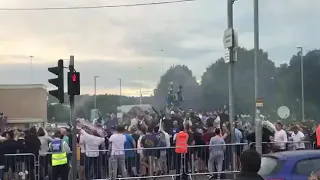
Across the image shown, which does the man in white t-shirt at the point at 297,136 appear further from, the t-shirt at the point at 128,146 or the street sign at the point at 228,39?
the t-shirt at the point at 128,146

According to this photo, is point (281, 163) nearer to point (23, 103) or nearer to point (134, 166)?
point (134, 166)

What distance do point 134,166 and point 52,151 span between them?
2613 mm

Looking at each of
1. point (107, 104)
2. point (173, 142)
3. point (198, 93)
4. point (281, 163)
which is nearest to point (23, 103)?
point (198, 93)

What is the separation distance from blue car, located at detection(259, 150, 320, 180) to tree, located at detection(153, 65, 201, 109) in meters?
42.1

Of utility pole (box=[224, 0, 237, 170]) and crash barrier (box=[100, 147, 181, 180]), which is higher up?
utility pole (box=[224, 0, 237, 170])

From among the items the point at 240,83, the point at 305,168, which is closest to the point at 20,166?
the point at 305,168

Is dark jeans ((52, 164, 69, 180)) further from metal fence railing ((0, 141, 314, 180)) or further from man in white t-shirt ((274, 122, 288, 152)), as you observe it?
man in white t-shirt ((274, 122, 288, 152))

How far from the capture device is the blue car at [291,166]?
9.20 m

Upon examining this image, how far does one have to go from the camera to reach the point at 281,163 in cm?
931

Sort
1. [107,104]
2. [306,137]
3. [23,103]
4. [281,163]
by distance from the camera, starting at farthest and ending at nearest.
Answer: [107,104] < [23,103] < [306,137] < [281,163]

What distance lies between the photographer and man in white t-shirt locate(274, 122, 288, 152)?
16.7m

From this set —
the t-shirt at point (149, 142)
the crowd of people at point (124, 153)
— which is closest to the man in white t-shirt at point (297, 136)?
the crowd of people at point (124, 153)

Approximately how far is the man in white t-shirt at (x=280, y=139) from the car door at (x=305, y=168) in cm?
733

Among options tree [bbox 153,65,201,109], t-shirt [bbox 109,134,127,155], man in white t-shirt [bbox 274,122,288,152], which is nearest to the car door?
t-shirt [bbox 109,134,127,155]
